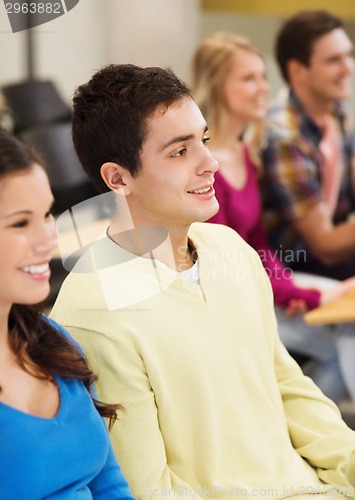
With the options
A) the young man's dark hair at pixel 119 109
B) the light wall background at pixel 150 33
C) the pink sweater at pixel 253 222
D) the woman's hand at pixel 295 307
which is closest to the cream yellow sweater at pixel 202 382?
the young man's dark hair at pixel 119 109

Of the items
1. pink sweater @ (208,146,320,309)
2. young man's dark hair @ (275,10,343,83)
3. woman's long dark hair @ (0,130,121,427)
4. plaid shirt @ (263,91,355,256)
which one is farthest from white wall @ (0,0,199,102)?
woman's long dark hair @ (0,130,121,427)

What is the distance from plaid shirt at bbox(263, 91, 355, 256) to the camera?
6.84 ft

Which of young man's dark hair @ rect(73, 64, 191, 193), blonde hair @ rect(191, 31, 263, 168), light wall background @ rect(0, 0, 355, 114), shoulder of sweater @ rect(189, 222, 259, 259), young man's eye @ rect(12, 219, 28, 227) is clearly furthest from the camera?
light wall background @ rect(0, 0, 355, 114)

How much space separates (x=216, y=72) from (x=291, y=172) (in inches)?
11.9

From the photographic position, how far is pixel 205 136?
1.01 meters

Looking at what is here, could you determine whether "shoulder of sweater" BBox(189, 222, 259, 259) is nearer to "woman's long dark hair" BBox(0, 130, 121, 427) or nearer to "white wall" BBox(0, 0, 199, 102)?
"woman's long dark hair" BBox(0, 130, 121, 427)

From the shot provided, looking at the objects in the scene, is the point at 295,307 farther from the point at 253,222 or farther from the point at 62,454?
the point at 62,454

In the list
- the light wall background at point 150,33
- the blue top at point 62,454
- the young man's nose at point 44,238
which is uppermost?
the young man's nose at point 44,238

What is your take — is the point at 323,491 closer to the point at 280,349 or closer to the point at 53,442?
the point at 280,349

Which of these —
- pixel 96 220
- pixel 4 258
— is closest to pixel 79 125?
pixel 96 220

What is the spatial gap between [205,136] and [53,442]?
0.39 meters

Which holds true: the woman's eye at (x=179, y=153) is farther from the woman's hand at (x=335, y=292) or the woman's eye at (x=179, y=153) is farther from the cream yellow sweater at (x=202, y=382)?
the woman's hand at (x=335, y=292)

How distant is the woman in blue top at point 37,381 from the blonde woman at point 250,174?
0.72 m

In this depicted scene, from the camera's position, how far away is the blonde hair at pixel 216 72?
1.95m
